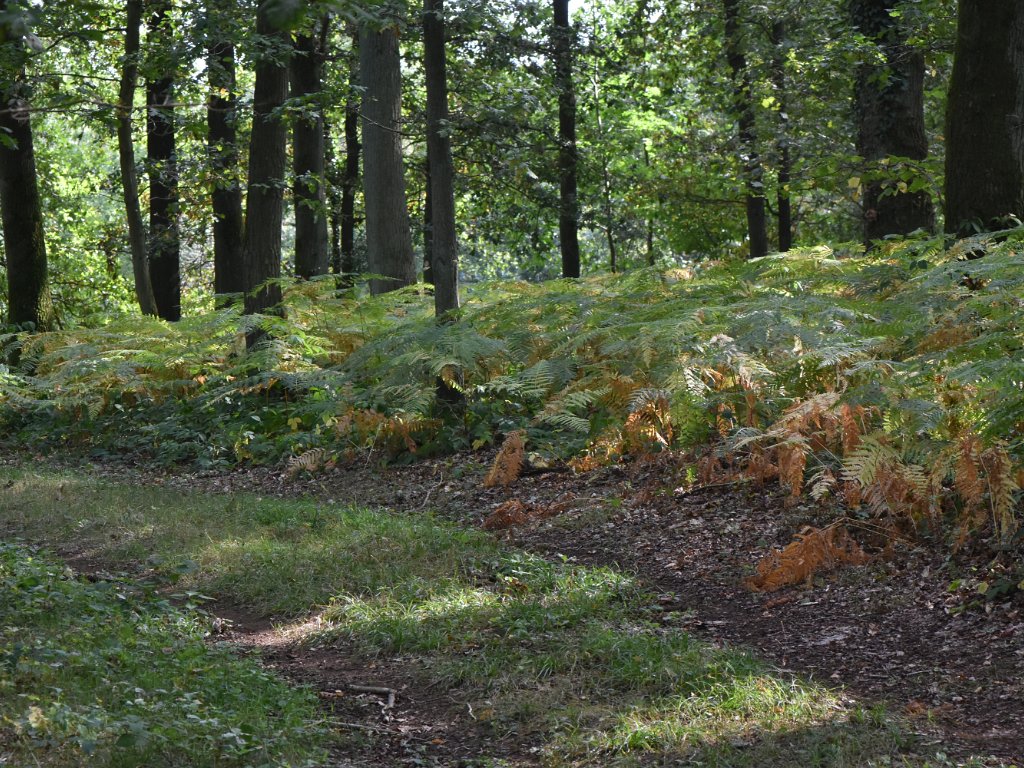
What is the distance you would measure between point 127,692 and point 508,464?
4.13 metres

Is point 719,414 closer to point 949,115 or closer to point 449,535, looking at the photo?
point 449,535

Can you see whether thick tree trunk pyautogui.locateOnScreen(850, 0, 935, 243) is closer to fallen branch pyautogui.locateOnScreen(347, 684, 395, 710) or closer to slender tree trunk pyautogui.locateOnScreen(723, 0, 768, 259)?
slender tree trunk pyautogui.locateOnScreen(723, 0, 768, 259)

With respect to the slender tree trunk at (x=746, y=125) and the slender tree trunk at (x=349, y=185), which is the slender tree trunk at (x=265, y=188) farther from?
the slender tree trunk at (x=349, y=185)

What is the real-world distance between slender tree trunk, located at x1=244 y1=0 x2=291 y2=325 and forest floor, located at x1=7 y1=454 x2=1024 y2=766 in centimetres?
508

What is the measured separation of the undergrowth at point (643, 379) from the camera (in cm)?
552

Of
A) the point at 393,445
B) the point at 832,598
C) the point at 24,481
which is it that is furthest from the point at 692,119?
the point at 832,598

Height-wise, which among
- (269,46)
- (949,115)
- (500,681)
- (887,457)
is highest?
(269,46)

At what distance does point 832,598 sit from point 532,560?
161cm

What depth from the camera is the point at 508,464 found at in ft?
25.2

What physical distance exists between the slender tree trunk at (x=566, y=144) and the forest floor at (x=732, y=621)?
10.4 m

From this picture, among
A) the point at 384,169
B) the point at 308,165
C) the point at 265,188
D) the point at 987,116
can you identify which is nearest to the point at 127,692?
the point at 987,116

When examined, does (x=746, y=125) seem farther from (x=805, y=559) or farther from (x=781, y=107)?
(x=805, y=559)

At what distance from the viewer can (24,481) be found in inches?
352

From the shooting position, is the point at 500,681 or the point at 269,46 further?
the point at 269,46
